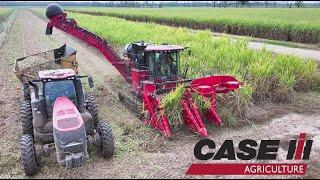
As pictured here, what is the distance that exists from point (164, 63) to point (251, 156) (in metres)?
3.53

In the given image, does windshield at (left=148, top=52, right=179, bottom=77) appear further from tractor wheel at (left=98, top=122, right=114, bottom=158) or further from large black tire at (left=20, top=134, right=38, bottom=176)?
large black tire at (left=20, top=134, right=38, bottom=176)

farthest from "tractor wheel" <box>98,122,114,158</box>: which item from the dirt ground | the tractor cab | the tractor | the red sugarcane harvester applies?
the red sugarcane harvester

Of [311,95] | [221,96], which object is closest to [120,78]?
[221,96]

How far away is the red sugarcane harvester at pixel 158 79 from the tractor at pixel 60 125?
1.43 m

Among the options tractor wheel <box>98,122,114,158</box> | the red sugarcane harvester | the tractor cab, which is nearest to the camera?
tractor wheel <box>98,122,114,158</box>

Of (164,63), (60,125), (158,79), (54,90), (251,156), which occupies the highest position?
(164,63)

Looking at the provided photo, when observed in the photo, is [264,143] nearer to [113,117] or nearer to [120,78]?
[113,117]

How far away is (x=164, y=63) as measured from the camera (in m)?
10.2

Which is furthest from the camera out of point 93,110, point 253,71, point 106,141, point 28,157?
point 253,71

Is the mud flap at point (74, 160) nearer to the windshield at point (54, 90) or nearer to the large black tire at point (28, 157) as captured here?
the large black tire at point (28, 157)

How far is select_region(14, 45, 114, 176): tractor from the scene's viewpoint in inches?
263

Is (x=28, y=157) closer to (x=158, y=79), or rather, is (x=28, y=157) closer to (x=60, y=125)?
(x=60, y=125)

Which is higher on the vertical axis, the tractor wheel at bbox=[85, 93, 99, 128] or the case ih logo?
the tractor wheel at bbox=[85, 93, 99, 128]

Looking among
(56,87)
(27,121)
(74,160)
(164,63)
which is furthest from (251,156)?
(27,121)
